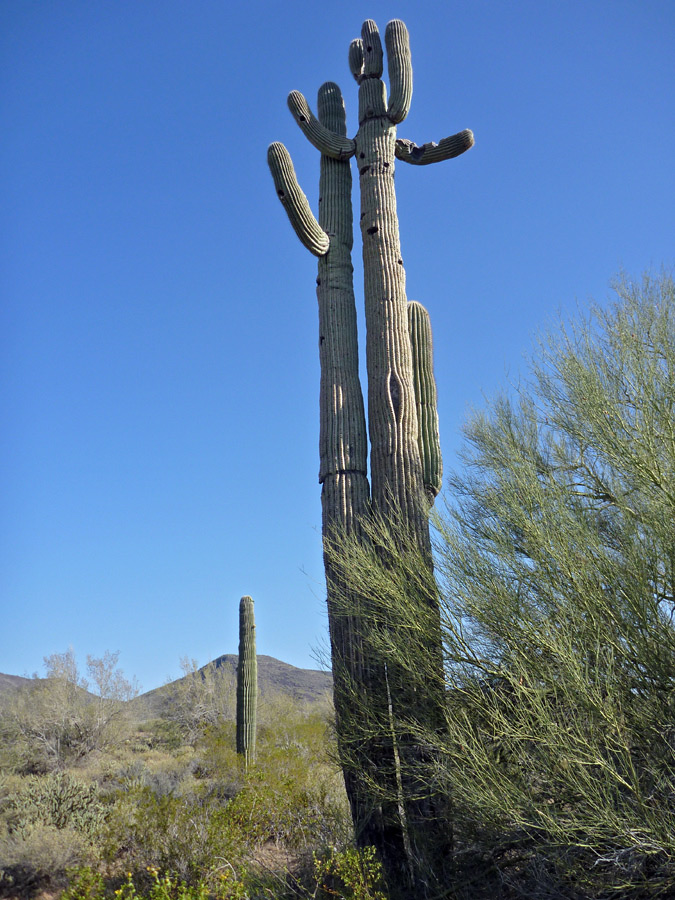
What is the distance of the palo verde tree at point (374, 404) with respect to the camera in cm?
556

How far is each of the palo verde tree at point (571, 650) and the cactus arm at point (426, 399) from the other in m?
0.71

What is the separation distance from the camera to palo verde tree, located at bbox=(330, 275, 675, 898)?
400 cm

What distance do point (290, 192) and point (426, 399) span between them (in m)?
2.47

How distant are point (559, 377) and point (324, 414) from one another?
7.66 ft

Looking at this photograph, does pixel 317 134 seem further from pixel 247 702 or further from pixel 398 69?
pixel 247 702

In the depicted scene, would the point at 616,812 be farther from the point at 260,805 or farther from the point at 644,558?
the point at 260,805

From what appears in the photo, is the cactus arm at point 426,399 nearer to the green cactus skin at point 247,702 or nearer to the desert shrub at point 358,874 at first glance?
Result: the desert shrub at point 358,874

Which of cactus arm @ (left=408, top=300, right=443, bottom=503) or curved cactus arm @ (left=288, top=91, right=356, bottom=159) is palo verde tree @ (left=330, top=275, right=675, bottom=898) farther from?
curved cactus arm @ (left=288, top=91, right=356, bottom=159)

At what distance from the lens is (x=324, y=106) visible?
8.30m

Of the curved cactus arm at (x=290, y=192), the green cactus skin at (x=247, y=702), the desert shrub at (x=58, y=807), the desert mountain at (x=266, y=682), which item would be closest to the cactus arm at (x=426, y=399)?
the curved cactus arm at (x=290, y=192)

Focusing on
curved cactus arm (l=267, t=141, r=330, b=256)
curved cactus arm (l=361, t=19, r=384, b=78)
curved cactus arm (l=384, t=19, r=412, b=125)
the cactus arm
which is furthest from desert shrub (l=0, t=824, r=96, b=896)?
curved cactus arm (l=361, t=19, r=384, b=78)

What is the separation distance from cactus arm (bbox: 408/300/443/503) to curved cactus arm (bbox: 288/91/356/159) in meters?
1.90

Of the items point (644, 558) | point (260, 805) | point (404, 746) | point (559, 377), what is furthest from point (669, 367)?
point (260, 805)

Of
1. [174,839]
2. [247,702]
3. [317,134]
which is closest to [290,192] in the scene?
[317,134]
